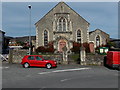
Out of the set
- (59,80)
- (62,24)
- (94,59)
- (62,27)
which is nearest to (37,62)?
(59,80)

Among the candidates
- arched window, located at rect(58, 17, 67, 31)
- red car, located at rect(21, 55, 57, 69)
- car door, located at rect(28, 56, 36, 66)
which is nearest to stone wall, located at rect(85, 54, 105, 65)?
red car, located at rect(21, 55, 57, 69)

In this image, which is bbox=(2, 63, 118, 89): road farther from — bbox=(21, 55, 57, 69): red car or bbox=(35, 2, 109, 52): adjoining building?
bbox=(35, 2, 109, 52): adjoining building

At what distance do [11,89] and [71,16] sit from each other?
30439 mm

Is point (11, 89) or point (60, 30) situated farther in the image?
point (60, 30)

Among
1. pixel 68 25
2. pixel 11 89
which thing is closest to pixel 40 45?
pixel 68 25

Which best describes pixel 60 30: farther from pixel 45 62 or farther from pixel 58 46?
pixel 45 62

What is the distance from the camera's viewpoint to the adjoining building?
38406mm

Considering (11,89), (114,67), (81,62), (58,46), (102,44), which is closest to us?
(11,89)

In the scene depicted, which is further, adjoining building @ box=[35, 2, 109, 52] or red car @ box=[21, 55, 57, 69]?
adjoining building @ box=[35, 2, 109, 52]

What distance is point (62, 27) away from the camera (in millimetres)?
38656

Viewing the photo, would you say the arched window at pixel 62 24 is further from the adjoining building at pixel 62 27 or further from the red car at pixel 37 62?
the red car at pixel 37 62

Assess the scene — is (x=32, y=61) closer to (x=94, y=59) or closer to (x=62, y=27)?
(x=94, y=59)

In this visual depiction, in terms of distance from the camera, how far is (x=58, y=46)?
37.9 meters

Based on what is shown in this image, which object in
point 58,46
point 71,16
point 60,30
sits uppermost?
point 71,16
